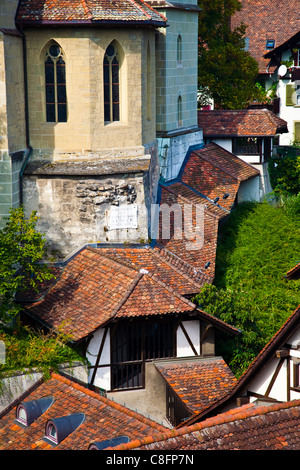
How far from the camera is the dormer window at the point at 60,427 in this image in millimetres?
20531

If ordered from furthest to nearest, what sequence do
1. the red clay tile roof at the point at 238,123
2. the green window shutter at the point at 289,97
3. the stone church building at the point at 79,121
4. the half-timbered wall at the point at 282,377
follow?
the green window shutter at the point at 289,97, the red clay tile roof at the point at 238,123, the stone church building at the point at 79,121, the half-timbered wall at the point at 282,377

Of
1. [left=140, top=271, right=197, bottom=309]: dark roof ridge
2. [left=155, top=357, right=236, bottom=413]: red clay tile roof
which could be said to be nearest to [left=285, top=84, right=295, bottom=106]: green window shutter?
[left=140, top=271, right=197, bottom=309]: dark roof ridge

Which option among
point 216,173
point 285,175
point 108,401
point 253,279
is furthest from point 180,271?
point 285,175

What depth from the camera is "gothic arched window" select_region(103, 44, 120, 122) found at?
2838 cm

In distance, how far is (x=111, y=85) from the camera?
28609mm

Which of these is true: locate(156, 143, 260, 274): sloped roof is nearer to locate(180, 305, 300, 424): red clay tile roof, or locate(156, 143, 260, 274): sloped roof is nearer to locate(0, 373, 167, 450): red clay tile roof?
locate(0, 373, 167, 450): red clay tile roof

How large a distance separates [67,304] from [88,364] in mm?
2216

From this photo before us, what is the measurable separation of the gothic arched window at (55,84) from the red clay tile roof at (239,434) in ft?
50.8

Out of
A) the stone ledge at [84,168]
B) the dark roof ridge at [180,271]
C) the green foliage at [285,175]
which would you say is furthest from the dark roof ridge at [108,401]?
the green foliage at [285,175]

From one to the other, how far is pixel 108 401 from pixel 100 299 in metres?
4.65

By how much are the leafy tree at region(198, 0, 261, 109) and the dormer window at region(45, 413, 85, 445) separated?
25.4 meters

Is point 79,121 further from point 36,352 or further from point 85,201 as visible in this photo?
point 36,352

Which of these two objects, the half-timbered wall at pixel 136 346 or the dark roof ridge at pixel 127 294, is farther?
the half-timbered wall at pixel 136 346

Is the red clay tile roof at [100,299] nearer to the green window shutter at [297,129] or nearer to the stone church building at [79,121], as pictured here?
the stone church building at [79,121]
